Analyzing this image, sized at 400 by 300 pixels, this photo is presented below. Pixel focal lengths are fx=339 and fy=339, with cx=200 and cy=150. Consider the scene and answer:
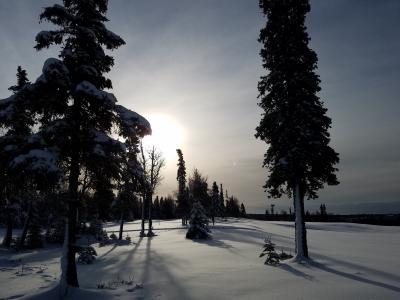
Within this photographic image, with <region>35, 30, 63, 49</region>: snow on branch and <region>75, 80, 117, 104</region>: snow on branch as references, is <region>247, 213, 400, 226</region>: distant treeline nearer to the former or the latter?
<region>75, 80, 117, 104</region>: snow on branch

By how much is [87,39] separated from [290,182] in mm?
12428

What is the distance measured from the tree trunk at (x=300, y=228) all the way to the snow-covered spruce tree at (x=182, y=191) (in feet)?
146

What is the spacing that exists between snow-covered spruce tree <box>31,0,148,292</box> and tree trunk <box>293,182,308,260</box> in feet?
32.9

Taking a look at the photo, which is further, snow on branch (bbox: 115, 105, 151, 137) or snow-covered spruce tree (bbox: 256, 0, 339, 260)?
snow-covered spruce tree (bbox: 256, 0, 339, 260)

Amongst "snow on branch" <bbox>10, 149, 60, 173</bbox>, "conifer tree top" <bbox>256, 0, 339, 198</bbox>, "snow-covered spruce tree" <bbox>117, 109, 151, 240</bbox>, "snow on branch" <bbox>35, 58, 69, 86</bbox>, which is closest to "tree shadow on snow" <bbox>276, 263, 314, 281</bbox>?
"conifer tree top" <bbox>256, 0, 339, 198</bbox>

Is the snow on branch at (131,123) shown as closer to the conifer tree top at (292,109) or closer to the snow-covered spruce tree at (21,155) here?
the snow-covered spruce tree at (21,155)

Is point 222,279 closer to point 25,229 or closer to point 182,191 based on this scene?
point 25,229

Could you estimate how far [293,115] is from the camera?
18.5m

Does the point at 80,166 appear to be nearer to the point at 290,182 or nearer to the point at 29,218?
the point at 290,182

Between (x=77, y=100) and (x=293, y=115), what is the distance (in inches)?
441

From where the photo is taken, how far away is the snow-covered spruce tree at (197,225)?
3394cm

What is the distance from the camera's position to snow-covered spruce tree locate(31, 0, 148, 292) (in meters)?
12.2

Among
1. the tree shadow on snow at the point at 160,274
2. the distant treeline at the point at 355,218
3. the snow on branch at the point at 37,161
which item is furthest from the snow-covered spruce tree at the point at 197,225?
the distant treeline at the point at 355,218

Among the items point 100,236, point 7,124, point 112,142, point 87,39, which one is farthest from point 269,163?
point 100,236
